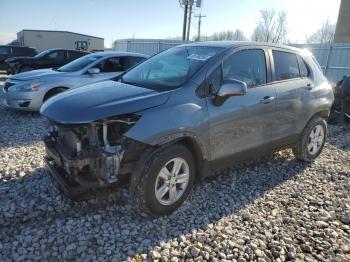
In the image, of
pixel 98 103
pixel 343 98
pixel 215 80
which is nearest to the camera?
pixel 98 103

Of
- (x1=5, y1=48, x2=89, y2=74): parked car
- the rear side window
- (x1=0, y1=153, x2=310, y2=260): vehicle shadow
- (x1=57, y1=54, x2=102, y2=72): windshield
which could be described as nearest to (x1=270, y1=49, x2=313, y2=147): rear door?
(x1=0, y1=153, x2=310, y2=260): vehicle shadow

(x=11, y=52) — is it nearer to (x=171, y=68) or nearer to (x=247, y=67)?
(x=171, y=68)

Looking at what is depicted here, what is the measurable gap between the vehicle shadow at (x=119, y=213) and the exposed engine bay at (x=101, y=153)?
1.62 feet

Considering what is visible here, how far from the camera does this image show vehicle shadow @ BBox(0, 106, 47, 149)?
602 cm

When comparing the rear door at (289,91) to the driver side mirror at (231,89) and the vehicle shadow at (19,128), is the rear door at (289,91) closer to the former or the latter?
the driver side mirror at (231,89)

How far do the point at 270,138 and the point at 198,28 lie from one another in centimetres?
4633

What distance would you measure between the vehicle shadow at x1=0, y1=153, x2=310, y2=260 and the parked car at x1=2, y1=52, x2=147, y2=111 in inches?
148

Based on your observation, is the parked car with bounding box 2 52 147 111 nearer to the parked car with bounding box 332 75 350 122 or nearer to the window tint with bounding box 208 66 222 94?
the window tint with bounding box 208 66 222 94

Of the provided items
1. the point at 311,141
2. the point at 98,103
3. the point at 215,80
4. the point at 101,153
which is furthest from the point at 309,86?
the point at 101,153

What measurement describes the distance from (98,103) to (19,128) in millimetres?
4495

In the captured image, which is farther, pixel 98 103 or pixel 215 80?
pixel 215 80

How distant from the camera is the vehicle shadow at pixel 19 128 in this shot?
6020mm

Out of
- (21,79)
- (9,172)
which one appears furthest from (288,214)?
(21,79)

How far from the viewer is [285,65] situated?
4703mm
